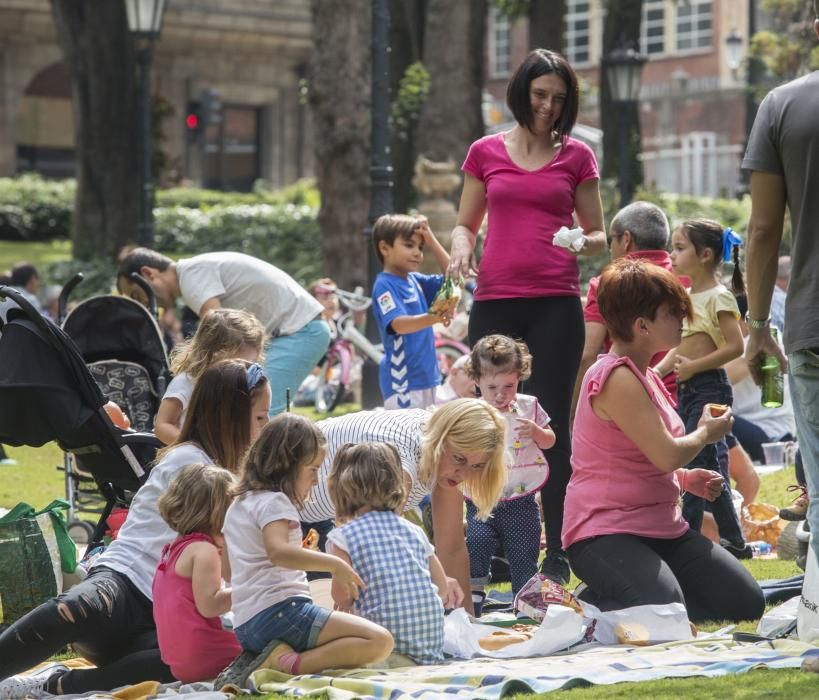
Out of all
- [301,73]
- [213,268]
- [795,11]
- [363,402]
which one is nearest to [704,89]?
[301,73]

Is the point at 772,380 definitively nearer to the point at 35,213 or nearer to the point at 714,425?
the point at 714,425

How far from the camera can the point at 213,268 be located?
877 centimetres

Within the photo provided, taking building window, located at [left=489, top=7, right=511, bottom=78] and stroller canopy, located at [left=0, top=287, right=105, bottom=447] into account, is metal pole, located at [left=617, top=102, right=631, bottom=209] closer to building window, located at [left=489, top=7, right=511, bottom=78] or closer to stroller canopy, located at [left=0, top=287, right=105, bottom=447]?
stroller canopy, located at [left=0, top=287, right=105, bottom=447]

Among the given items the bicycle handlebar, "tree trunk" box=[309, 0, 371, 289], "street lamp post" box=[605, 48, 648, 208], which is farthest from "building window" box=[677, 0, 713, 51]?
the bicycle handlebar

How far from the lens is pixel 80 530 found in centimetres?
935

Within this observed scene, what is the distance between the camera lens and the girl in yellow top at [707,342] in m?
8.18

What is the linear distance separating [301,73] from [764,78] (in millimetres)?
15718

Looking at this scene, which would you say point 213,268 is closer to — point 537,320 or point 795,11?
point 537,320

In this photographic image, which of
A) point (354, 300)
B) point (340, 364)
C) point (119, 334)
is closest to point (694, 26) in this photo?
point (354, 300)

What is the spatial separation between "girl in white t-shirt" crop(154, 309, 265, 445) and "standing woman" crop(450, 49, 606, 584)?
1040 millimetres

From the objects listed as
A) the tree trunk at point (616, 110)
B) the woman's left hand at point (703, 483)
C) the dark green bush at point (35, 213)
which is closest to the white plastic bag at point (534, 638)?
the woman's left hand at point (703, 483)

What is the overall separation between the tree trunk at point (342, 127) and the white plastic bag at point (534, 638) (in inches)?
538

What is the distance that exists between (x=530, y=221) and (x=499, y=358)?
846 millimetres

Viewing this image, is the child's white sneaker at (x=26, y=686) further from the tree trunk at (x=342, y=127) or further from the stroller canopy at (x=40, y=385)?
the tree trunk at (x=342, y=127)
